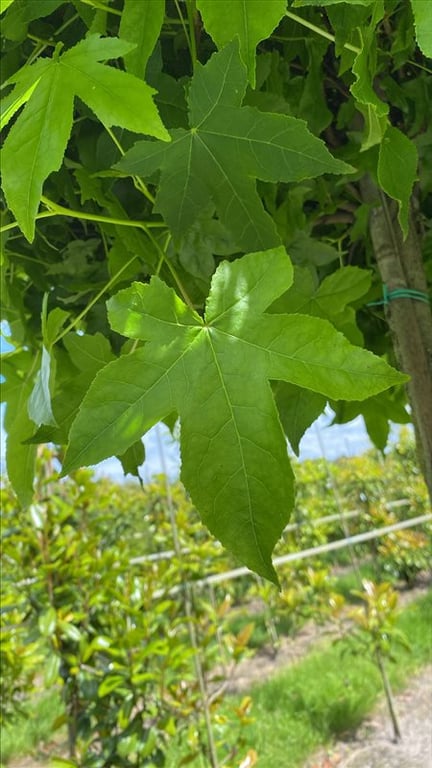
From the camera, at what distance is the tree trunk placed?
0.46 m

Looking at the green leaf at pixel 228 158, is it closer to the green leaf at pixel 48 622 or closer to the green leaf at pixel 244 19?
the green leaf at pixel 244 19

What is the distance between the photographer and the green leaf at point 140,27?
0.31m

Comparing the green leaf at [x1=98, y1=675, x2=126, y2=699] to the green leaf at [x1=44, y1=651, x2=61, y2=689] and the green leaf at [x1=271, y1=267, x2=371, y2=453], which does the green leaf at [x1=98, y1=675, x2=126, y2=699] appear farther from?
the green leaf at [x1=271, y1=267, x2=371, y2=453]

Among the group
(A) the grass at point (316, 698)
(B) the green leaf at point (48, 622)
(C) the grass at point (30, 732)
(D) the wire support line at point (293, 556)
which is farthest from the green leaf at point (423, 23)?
(C) the grass at point (30, 732)

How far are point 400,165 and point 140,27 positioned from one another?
0.15 m

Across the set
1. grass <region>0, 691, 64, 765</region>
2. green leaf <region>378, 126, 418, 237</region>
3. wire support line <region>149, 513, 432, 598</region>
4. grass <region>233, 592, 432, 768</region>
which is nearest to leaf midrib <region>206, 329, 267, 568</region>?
green leaf <region>378, 126, 418, 237</region>

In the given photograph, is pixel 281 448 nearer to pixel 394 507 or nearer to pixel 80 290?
pixel 80 290

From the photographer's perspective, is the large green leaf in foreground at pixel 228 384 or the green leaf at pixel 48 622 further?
the green leaf at pixel 48 622

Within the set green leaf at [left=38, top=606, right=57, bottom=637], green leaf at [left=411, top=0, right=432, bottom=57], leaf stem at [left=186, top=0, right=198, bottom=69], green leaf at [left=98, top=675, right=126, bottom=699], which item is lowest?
green leaf at [left=98, top=675, right=126, bottom=699]

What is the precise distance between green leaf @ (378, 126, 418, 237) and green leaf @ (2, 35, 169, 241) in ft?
0.43

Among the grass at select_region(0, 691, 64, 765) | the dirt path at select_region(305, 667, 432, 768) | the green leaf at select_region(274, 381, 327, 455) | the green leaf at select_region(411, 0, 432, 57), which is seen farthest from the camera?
the grass at select_region(0, 691, 64, 765)

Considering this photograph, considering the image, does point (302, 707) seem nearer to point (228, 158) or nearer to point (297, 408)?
point (297, 408)

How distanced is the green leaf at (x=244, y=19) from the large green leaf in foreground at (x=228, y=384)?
0.09m

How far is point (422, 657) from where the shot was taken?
362 cm
